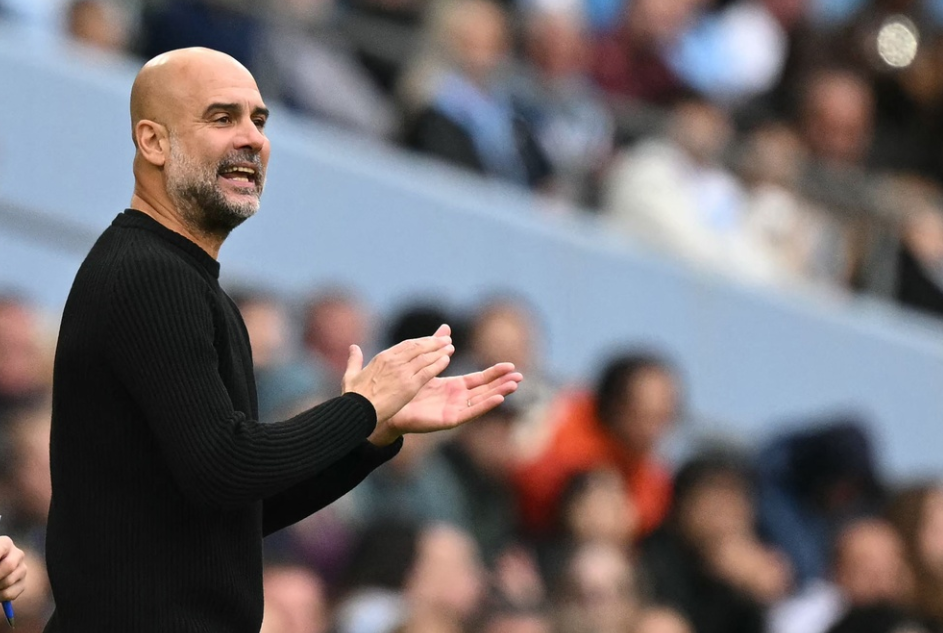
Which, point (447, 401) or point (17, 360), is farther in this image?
point (17, 360)

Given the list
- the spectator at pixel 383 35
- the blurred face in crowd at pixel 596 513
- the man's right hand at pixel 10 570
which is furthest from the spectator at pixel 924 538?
the man's right hand at pixel 10 570

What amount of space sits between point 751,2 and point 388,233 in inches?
155

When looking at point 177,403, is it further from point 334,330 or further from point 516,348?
point 516,348

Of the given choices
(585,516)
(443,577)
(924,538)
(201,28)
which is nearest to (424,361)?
(443,577)

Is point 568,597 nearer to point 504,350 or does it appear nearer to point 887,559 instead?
point 504,350

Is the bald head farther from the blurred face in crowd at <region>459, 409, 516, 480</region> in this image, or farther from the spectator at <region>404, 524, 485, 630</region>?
the blurred face in crowd at <region>459, 409, 516, 480</region>

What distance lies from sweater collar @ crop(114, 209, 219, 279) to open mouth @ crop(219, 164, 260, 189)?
0.12 metres

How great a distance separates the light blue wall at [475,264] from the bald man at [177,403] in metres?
4.56

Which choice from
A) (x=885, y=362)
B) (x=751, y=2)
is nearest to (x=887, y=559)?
(x=885, y=362)

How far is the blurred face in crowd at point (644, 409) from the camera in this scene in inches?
293

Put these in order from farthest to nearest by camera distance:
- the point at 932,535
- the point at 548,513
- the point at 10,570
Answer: the point at 932,535 → the point at 548,513 → the point at 10,570

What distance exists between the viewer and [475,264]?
8.70 m

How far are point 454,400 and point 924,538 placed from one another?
5.10 meters

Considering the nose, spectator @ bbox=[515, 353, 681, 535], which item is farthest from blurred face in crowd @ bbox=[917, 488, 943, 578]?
the nose
